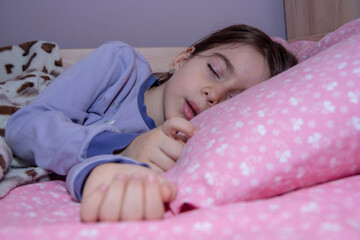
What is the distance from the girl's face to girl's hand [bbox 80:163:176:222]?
0.48 metres

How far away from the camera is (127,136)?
2.36ft

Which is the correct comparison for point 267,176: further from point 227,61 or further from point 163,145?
point 227,61

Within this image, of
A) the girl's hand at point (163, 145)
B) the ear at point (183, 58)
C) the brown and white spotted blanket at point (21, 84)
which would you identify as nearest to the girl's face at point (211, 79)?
the ear at point (183, 58)

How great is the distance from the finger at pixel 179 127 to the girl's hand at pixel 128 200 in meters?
0.19

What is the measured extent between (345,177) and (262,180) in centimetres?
18

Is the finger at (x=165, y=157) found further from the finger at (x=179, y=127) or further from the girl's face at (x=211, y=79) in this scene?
the girl's face at (x=211, y=79)

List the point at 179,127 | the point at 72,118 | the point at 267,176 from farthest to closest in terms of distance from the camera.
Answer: the point at 72,118 < the point at 179,127 < the point at 267,176

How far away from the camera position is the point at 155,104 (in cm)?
105

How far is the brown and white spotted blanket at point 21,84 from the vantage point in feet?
2.24

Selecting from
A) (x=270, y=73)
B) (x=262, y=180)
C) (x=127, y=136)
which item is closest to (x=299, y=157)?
(x=262, y=180)

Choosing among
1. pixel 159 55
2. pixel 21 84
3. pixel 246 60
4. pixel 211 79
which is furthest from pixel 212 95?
pixel 159 55

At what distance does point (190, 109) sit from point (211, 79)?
0.11 meters

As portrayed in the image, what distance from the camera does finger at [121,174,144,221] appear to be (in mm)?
401

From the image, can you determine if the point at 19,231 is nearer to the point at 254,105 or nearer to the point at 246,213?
the point at 246,213
